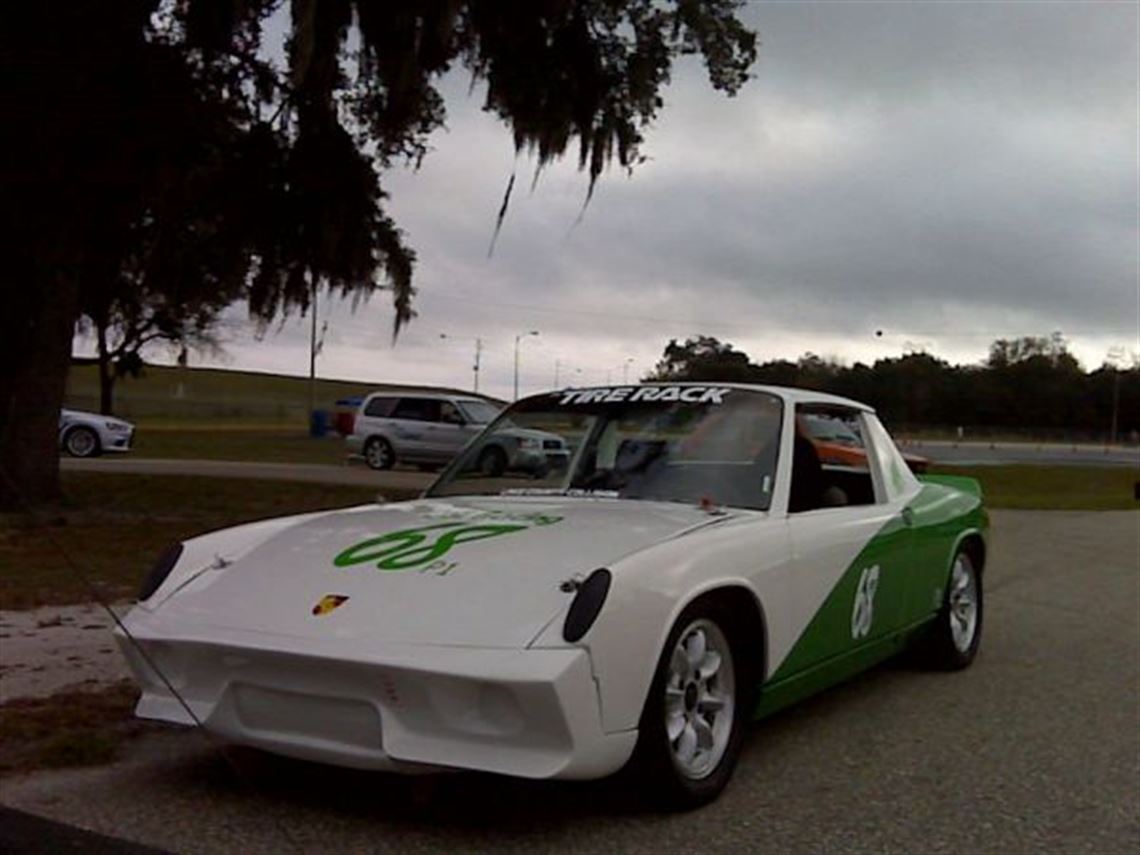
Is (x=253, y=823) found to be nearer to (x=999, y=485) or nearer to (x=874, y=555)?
(x=874, y=555)

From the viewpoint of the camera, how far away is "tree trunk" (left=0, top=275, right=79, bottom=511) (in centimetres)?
1246

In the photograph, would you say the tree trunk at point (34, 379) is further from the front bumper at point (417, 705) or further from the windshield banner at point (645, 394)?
the front bumper at point (417, 705)

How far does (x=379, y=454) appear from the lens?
84.6 ft

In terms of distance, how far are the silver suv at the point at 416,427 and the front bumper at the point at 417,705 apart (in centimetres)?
2098

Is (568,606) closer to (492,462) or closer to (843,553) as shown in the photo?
(843,553)

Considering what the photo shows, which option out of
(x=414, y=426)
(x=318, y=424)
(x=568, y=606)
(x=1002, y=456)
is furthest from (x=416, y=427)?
(x=1002, y=456)

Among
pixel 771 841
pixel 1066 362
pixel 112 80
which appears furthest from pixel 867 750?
pixel 1066 362

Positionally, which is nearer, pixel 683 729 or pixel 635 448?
pixel 683 729

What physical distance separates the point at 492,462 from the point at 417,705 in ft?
7.30

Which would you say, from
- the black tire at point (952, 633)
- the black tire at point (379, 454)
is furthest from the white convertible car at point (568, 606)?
the black tire at point (379, 454)

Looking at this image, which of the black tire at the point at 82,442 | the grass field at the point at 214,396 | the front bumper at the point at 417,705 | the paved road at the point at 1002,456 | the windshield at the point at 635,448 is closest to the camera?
the front bumper at the point at 417,705

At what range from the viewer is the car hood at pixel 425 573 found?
12.0ft

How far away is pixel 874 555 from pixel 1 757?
361 centimetres

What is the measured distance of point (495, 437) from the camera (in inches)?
228
